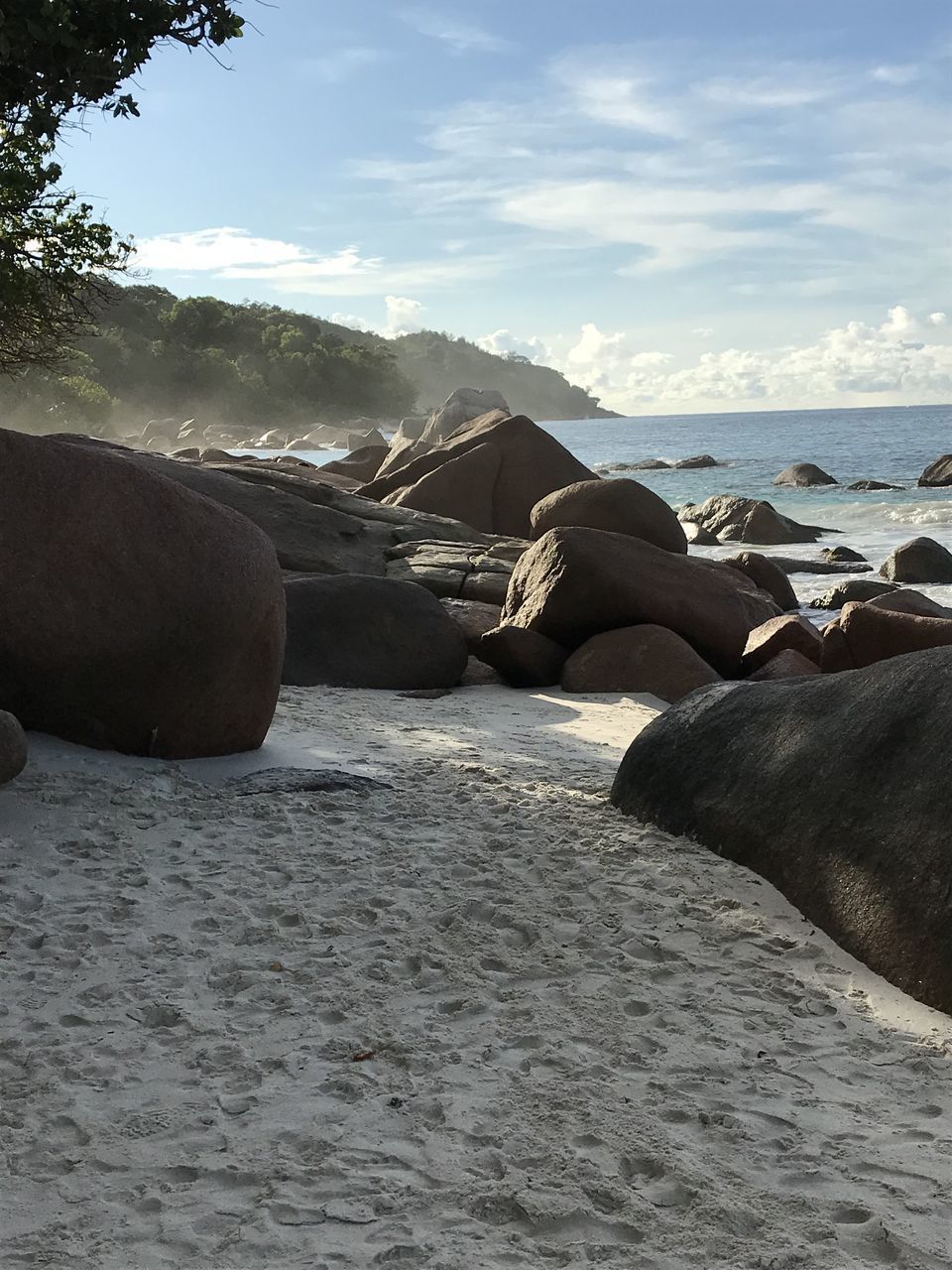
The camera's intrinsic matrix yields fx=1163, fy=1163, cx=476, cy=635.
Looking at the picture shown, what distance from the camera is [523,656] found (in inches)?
376

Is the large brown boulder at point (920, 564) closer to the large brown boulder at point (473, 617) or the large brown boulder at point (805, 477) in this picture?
the large brown boulder at point (473, 617)

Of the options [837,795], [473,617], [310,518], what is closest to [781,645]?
[473,617]

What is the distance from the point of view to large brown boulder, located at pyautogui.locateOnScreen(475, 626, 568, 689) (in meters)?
9.55

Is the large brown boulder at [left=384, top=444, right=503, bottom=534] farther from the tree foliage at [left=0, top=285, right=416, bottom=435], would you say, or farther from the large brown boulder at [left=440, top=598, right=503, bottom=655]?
the tree foliage at [left=0, top=285, right=416, bottom=435]

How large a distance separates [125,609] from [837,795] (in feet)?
11.7

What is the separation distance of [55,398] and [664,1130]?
160 feet

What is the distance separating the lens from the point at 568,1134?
3156 millimetres

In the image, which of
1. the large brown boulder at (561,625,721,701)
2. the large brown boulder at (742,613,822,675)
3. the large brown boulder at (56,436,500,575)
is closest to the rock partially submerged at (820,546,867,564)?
the large brown boulder at (56,436,500,575)

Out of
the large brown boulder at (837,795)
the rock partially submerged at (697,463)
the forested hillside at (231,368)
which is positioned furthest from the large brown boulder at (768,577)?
the forested hillside at (231,368)

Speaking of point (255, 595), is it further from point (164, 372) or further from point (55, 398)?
point (164, 372)

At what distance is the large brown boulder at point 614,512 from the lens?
13047 millimetres

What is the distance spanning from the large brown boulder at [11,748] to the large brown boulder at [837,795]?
2843mm

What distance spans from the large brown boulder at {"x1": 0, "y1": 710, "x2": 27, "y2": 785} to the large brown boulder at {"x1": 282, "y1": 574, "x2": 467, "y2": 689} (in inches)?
139

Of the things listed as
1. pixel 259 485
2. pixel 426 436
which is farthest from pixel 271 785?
pixel 426 436
